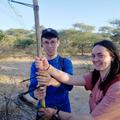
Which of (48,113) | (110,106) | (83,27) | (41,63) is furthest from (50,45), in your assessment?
(83,27)

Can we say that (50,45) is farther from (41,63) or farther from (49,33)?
(41,63)

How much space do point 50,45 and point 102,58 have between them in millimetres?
701

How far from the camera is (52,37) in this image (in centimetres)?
310

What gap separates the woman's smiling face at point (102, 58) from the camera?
250 centimetres

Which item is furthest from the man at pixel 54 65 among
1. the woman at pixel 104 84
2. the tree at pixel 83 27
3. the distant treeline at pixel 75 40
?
the tree at pixel 83 27

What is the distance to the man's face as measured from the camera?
3098 millimetres

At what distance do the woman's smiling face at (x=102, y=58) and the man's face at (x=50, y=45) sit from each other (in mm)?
631

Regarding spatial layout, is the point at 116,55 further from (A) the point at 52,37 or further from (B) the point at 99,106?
(A) the point at 52,37

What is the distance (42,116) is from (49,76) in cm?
30

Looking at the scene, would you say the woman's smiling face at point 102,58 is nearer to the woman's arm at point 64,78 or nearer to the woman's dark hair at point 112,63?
the woman's dark hair at point 112,63

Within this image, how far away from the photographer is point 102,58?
2502mm

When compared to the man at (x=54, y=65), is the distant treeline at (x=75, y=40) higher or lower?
lower

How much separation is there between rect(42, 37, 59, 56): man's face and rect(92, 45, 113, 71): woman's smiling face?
63cm

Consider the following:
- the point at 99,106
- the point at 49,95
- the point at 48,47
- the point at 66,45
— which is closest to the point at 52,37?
the point at 48,47
